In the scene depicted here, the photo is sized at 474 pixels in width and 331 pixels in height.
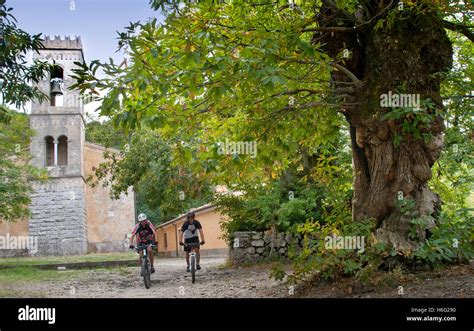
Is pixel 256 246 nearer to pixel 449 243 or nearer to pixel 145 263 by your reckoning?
pixel 145 263

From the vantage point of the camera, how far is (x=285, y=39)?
532 centimetres

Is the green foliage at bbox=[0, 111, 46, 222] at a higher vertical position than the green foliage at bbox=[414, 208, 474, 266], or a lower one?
higher

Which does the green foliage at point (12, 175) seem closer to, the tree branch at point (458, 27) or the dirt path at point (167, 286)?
the dirt path at point (167, 286)

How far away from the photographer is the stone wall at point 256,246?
12242 mm

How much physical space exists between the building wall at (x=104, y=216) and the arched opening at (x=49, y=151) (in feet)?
5.65

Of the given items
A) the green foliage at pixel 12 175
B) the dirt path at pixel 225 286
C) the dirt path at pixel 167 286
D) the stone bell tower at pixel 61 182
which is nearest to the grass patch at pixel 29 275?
the dirt path at pixel 225 286

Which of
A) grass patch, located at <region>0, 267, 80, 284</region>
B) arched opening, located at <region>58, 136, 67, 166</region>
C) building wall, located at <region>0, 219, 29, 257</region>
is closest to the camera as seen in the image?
grass patch, located at <region>0, 267, 80, 284</region>

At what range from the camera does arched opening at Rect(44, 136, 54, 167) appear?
20.5m

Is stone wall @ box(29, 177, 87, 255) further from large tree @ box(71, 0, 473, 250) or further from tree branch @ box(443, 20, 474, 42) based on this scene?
tree branch @ box(443, 20, 474, 42)

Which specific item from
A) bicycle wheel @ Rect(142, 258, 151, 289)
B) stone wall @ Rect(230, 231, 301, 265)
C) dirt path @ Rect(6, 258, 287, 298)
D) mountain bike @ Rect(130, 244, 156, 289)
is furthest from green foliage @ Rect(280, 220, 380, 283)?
stone wall @ Rect(230, 231, 301, 265)

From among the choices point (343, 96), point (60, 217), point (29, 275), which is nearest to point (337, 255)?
point (343, 96)
